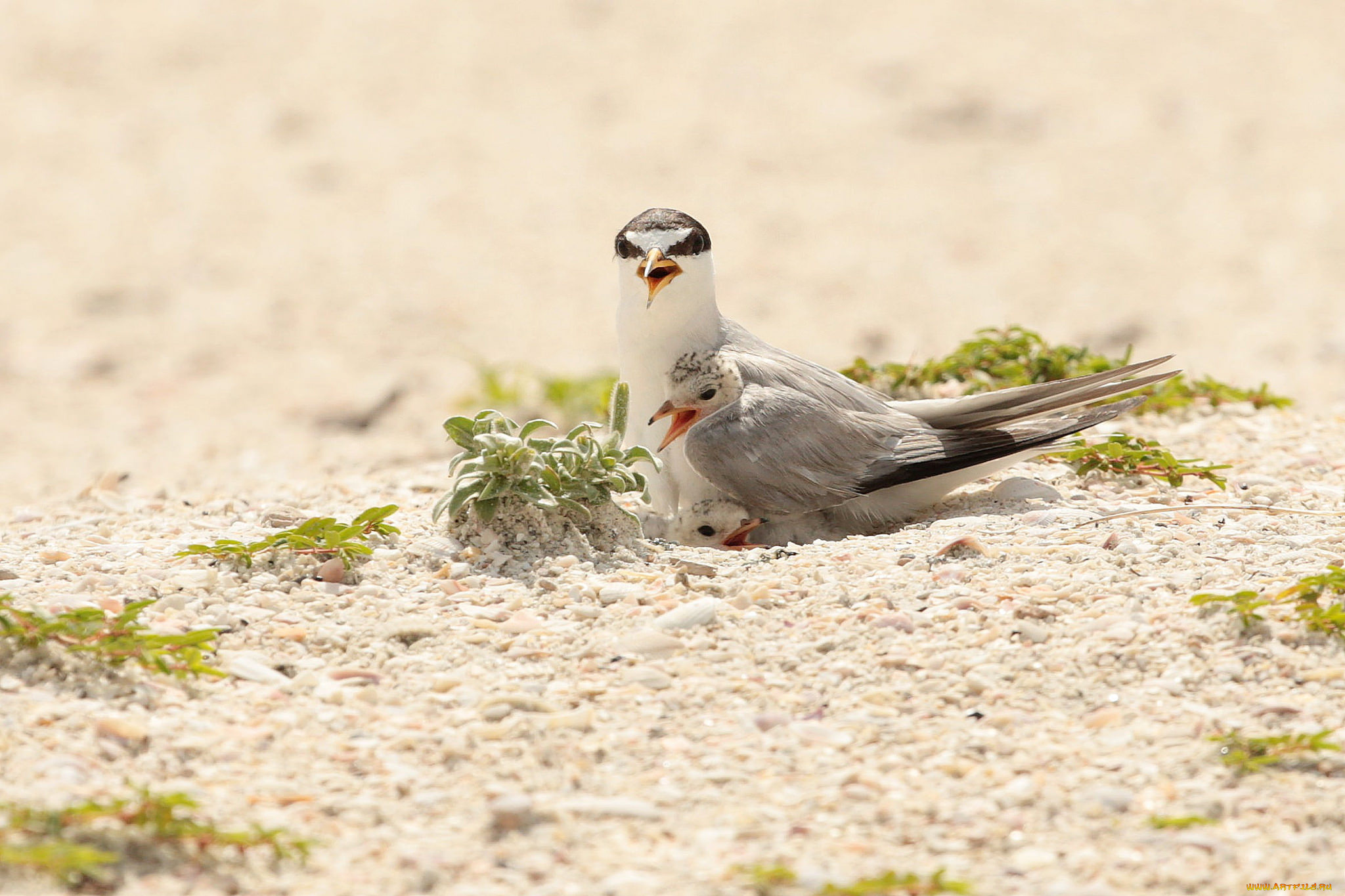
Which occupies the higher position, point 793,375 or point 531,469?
point 793,375

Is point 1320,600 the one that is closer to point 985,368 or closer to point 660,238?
point 660,238

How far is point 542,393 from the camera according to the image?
755cm

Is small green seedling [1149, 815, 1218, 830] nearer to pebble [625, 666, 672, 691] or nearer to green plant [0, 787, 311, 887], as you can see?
pebble [625, 666, 672, 691]

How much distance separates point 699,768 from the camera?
287cm

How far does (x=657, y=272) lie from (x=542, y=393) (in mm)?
3015

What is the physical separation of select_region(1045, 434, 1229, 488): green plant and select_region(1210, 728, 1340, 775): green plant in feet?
6.03

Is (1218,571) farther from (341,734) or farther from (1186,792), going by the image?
(341,734)

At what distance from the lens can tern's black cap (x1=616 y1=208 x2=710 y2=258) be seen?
4.71 m

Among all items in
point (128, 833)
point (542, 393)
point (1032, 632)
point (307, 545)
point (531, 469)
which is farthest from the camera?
point (542, 393)

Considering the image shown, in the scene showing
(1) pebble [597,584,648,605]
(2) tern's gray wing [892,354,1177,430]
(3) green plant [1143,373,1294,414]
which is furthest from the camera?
(3) green plant [1143,373,1294,414]

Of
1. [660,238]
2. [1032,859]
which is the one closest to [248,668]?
[1032,859]

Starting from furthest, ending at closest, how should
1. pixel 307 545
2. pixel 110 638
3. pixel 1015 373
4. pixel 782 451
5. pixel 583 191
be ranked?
pixel 583 191, pixel 1015 373, pixel 782 451, pixel 307 545, pixel 110 638

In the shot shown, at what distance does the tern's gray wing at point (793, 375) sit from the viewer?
15.4ft

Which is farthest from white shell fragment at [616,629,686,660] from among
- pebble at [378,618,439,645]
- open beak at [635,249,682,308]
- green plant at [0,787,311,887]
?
open beak at [635,249,682,308]
